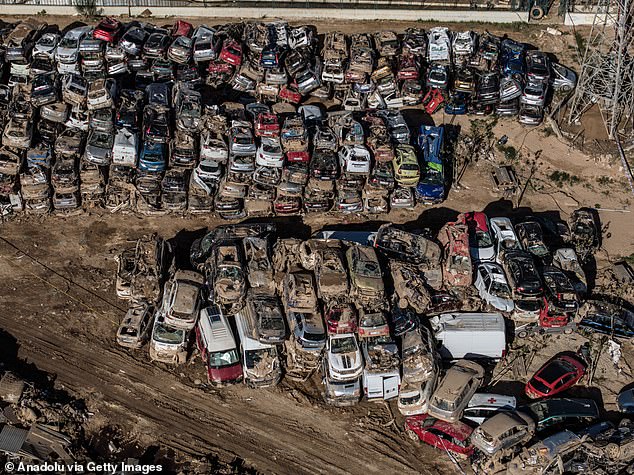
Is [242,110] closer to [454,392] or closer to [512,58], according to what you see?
[512,58]

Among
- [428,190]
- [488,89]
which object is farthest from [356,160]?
[488,89]

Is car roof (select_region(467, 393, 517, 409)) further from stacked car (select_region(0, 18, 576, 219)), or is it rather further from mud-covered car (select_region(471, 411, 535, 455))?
stacked car (select_region(0, 18, 576, 219))

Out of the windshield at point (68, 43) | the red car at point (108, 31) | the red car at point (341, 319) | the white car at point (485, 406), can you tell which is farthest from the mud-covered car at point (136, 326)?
the red car at point (108, 31)

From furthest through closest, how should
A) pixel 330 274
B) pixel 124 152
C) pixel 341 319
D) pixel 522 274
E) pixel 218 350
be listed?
pixel 124 152 → pixel 522 274 → pixel 330 274 → pixel 341 319 → pixel 218 350

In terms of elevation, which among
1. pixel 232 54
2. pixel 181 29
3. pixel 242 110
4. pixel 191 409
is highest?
pixel 181 29

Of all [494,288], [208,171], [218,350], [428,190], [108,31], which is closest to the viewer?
[218,350]

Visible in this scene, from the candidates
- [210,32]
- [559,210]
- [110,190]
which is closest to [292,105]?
[210,32]
